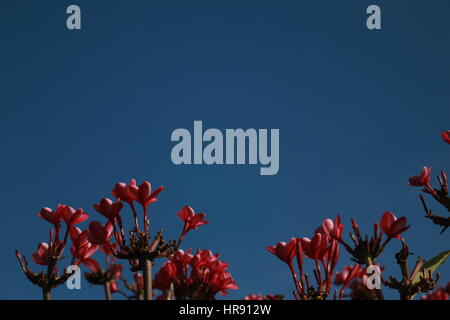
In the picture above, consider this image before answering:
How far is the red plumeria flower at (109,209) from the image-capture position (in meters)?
5.41

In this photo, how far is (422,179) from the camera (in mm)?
7113

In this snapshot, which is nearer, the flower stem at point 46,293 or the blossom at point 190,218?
the flower stem at point 46,293

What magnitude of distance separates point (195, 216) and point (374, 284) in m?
2.13

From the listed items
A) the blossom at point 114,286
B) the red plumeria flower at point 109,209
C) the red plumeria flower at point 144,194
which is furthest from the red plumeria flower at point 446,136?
the blossom at point 114,286

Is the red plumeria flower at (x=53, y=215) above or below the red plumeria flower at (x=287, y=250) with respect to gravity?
above

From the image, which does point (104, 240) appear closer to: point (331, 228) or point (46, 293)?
point (46, 293)

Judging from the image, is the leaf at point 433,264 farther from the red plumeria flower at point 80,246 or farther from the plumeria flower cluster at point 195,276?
the red plumeria flower at point 80,246

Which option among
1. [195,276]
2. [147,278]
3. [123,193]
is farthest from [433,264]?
[123,193]

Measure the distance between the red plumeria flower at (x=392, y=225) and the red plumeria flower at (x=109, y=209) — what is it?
2.88 meters

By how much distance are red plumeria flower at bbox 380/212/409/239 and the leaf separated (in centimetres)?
74
